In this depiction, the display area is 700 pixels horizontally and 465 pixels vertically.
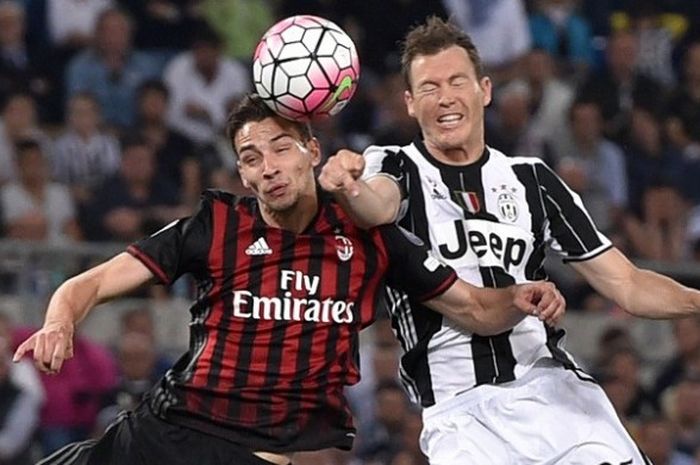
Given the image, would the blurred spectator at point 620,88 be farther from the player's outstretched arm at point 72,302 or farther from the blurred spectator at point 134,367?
the player's outstretched arm at point 72,302

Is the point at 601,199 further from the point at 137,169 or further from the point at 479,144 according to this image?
the point at 479,144

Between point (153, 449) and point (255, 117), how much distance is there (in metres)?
1.09

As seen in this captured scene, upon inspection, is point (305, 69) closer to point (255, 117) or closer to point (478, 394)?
point (255, 117)

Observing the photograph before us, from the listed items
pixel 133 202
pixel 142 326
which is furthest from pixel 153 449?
pixel 133 202

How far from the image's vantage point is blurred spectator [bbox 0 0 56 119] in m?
12.1

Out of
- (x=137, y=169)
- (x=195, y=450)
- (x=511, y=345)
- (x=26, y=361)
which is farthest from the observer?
(x=137, y=169)

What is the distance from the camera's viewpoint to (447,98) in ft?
20.5

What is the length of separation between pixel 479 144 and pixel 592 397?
3.05ft

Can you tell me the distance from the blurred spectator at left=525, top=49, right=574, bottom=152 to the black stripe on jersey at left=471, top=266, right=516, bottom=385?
695 centimetres

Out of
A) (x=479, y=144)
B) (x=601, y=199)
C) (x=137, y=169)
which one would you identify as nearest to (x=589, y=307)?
(x=601, y=199)

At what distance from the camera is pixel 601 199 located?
41.6 ft

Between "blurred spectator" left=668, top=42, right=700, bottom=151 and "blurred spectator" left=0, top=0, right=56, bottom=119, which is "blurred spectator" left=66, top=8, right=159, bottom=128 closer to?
"blurred spectator" left=0, top=0, right=56, bottom=119

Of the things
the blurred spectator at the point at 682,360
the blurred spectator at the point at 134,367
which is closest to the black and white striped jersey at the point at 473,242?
the blurred spectator at the point at 134,367

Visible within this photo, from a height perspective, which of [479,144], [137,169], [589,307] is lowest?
[589,307]
